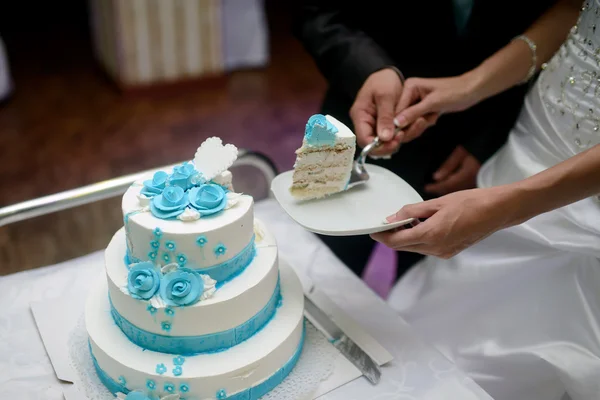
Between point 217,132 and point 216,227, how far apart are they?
2.78 meters

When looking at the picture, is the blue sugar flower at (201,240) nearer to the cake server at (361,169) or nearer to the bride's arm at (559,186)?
the cake server at (361,169)

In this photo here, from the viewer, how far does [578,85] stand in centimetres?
152

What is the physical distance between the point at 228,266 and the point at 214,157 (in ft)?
0.75

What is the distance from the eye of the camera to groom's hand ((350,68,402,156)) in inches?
63.6

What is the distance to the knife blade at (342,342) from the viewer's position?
1.42m

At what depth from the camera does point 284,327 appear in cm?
137

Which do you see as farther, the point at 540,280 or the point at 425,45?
the point at 425,45

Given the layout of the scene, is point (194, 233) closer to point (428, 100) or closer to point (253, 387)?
point (253, 387)

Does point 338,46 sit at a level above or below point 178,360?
above

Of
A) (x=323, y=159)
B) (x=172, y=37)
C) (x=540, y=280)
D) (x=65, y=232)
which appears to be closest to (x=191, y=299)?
(x=323, y=159)

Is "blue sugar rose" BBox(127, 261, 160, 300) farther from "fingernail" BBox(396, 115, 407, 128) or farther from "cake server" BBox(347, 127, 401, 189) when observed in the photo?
"fingernail" BBox(396, 115, 407, 128)

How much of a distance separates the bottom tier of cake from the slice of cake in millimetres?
279

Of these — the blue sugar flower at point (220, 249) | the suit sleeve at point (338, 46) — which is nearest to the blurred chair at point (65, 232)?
the suit sleeve at point (338, 46)

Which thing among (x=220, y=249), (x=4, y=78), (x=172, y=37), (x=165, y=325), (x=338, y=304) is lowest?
(x=4, y=78)
